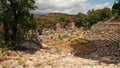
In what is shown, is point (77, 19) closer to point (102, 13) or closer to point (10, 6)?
point (102, 13)

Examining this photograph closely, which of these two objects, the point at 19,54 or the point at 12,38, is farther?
the point at 12,38

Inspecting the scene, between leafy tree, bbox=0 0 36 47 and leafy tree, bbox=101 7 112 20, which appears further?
leafy tree, bbox=101 7 112 20

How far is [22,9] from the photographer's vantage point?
3597 centimetres

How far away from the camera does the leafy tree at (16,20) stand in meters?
35.8

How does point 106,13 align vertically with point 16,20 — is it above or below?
below

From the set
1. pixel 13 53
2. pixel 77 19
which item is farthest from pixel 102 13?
pixel 13 53

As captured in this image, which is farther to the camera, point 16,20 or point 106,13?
point 106,13

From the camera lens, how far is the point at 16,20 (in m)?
36.8

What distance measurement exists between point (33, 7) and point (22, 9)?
1.86m

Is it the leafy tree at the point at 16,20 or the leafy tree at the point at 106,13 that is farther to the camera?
the leafy tree at the point at 106,13

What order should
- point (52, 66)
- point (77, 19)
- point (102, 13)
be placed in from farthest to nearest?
point (77, 19), point (102, 13), point (52, 66)

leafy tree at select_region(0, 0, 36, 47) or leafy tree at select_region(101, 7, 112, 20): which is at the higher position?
leafy tree at select_region(0, 0, 36, 47)

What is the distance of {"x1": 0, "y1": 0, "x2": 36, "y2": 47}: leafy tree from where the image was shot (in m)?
35.8

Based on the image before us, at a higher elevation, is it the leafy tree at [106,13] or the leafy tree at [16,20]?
the leafy tree at [16,20]
